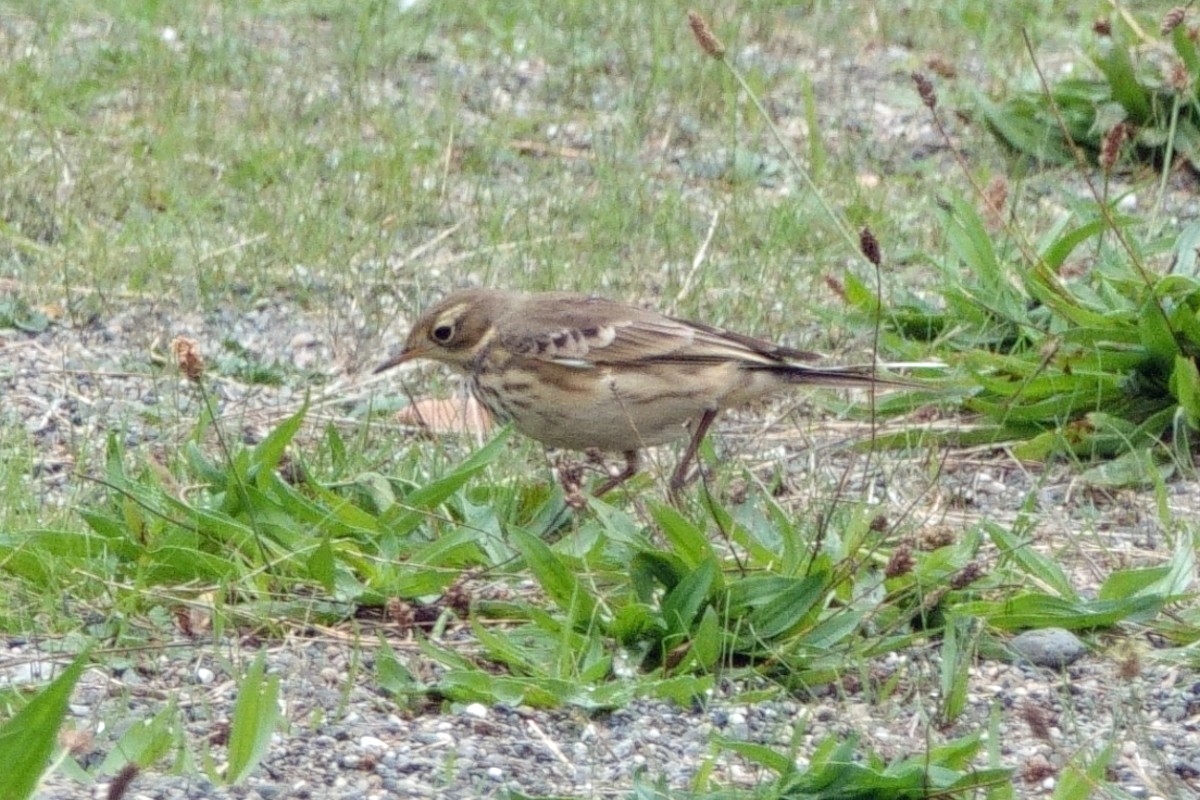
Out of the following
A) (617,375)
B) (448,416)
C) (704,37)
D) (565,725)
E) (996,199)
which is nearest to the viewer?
(565,725)

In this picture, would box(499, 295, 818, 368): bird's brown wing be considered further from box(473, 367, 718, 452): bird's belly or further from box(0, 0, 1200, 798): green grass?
box(0, 0, 1200, 798): green grass

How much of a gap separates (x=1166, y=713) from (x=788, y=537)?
970 millimetres

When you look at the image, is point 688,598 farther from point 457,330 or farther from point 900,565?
point 457,330

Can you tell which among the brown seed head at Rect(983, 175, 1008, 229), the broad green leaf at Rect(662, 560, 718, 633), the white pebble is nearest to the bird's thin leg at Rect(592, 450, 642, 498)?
the broad green leaf at Rect(662, 560, 718, 633)

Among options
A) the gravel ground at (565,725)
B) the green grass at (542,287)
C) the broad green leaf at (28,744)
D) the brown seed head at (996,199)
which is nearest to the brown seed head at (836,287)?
the green grass at (542,287)

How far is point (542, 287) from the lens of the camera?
8.16m

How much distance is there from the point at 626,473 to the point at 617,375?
11.4 inches

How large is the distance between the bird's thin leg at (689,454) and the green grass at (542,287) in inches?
2.5

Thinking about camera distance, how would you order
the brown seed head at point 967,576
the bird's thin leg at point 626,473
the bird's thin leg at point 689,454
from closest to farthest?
the brown seed head at point 967,576, the bird's thin leg at point 689,454, the bird's thin leg at point 626,473

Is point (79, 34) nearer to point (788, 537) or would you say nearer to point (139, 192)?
point (139, 192)

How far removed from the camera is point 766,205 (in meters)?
Answer: 9.21

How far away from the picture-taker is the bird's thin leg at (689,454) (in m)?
6.06

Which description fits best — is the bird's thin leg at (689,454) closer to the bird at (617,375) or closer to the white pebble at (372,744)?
the bird at (617,375)

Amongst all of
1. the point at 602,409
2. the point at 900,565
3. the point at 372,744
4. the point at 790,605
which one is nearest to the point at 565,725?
the point at 372,744
